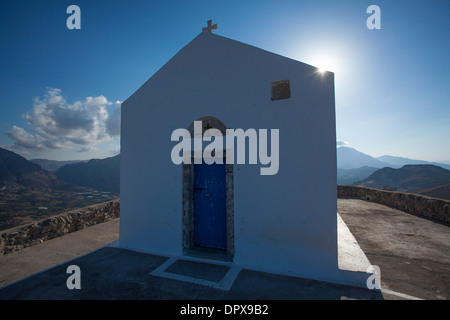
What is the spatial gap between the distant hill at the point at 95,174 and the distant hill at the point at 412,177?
355 feet

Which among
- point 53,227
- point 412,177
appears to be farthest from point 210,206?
point 412,177

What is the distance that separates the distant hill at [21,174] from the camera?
8062 centimetres

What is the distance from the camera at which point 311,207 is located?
3.46m

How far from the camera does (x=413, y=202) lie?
8711 mm

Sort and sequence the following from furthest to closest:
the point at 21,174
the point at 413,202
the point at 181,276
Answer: the point at 21,174
the point at 413,202
the point at 181,276

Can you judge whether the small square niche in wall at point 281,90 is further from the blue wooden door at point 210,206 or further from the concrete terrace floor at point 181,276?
the concrete terrace floor at point 181,276

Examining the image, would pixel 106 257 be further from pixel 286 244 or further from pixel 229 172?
pixel 286 244

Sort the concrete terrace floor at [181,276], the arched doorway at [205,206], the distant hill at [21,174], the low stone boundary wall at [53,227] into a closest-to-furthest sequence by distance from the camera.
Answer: the concrete terrace floor at [181,276] < the arched doorway at [205,206] < the low stone boundary wall at [53,227] < the distant hill at [21,174]

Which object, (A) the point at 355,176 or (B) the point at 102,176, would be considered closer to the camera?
(B) the point at 102,176

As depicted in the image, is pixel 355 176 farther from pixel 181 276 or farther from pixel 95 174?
pixel 181 276

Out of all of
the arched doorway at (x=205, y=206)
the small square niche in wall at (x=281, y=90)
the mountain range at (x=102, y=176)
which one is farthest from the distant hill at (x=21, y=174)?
the small square niche in wall at (x=281, y=90)

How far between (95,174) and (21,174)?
27.4 meters

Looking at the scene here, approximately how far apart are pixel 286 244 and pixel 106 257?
393cm

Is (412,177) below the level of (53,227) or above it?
below
